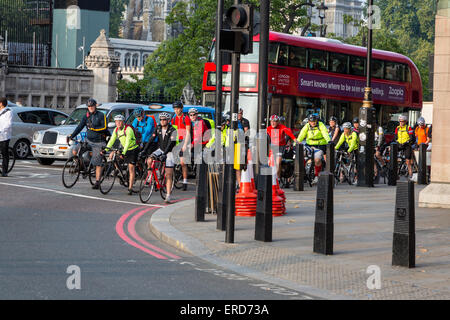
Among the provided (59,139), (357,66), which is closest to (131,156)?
(59,139)

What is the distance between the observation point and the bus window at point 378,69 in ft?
95.0

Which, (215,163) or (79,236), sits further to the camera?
(215,163)

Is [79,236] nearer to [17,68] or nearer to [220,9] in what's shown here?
[220,9]

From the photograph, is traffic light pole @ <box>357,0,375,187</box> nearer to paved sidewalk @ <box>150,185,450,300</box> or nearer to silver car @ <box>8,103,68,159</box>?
paved sidewalk @ <box>150,185,450,300</box>

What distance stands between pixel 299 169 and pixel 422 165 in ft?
15.7

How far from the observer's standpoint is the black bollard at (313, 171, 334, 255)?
9125mm

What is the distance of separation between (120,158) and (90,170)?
2.68ft

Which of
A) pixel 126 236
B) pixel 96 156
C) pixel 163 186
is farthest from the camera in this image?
pixel 96 156

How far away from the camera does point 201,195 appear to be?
12.1 metres

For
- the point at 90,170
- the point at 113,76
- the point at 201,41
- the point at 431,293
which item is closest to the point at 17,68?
the point at 113,76

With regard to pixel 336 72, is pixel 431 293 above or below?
below

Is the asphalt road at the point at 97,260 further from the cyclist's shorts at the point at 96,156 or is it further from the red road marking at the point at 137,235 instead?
the cyclist's shorts at the point at 96,156

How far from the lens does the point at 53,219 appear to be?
12.0 m

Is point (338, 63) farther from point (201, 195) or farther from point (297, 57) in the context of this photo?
point (201, 195)
